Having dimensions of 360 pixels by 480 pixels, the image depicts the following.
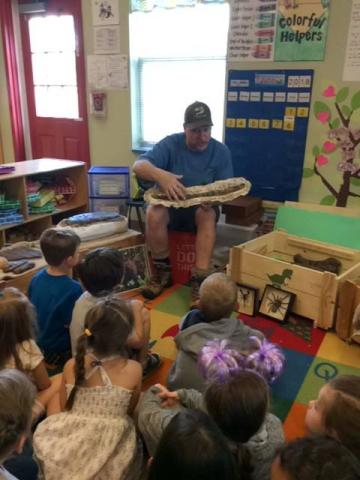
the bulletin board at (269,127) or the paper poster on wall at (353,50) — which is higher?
the paper poster on wall at (353,50)

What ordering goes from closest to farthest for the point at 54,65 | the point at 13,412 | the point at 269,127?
the point at 13,412 < the point at 269,127 < the point at 54,65

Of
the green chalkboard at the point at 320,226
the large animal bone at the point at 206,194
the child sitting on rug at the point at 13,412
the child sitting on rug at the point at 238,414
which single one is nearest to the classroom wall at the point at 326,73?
the green chalkboard at the point at 320,226

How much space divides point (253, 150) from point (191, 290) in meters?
1.17

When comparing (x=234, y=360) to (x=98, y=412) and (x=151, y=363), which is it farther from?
(x=151, y=363)

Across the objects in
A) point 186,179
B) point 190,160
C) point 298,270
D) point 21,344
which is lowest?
point 298,270

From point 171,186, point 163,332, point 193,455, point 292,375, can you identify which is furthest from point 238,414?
point 171,186

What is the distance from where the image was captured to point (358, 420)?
1.00 m

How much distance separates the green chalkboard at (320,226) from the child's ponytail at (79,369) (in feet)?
6.28

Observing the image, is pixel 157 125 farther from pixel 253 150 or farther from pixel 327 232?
pixel 327 232

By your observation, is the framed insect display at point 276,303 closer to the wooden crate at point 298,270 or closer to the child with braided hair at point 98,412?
the wooden crate at point 298,270

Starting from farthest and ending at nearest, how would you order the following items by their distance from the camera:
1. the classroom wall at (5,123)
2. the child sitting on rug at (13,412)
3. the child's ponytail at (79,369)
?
the classroom wall at (5,123) → the child's ponytail at (79,369) → the child sitting on rug at (13,412)

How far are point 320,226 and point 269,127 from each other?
78 centimetres

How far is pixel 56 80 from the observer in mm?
3955

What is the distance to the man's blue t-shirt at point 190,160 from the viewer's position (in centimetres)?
271
